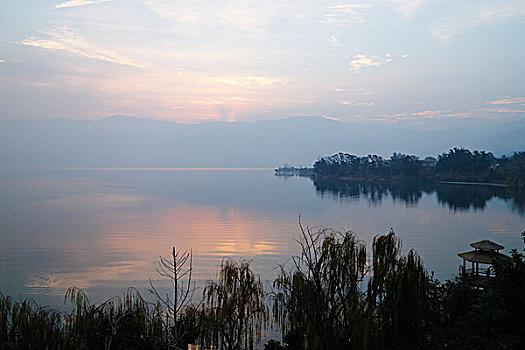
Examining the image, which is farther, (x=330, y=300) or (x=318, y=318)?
(x=330, y=300)

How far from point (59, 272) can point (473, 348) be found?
18402 millimetres

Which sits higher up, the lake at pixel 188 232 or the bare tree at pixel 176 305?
the bare tree at pixel 176 305

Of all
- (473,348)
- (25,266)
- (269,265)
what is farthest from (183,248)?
(473,348)

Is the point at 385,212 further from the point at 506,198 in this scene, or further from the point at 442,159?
the point at 442,159

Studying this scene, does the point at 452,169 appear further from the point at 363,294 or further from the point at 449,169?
the point at 363,294

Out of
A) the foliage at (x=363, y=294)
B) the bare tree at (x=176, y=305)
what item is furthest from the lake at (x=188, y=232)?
the foliage at (x=363, y=294)

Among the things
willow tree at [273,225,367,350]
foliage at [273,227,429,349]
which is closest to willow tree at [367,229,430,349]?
foliage at [273,227,429,349]

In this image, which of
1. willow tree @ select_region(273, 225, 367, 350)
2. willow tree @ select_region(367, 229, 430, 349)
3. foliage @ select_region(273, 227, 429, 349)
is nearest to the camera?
willow tree @ select_region(273, 225, 367, 350)

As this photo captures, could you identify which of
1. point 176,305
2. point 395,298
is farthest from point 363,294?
point 176,305

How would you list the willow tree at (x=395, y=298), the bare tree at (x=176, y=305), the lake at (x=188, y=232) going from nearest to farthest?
the bare tree at (x=176, y=305), the willow tree at (x=395, y=298), the lake at (x=188, y=232)

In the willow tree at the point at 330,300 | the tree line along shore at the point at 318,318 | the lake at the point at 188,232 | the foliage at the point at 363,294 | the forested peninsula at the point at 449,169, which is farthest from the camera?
the forested peninsula at the point at 449,169

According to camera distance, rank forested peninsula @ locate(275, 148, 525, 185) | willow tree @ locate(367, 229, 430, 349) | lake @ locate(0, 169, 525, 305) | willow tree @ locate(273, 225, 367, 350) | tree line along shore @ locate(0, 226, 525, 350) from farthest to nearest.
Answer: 1. forested peninsula @ locate(275, 148, 525, 185)
2. lake @ locate(0, 169, 525, 305)
3. willow tree @ locate(367, 229, 430, 349)
4. tree line along shore @ locate(0, 226, 525, 350)
5. willow tree @ locate(273, 225, 367, 350)

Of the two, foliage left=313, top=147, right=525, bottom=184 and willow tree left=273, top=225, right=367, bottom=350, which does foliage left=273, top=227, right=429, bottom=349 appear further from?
foliage left=313, top=147, right=525, bottom=184

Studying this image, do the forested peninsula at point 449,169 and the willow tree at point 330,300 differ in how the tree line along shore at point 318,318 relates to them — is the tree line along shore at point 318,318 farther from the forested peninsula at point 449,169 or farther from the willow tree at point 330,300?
the forested peninsula at point 449,169
